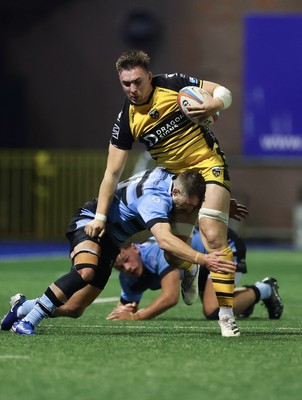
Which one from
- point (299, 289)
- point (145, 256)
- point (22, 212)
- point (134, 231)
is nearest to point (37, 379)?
point (134, 231)

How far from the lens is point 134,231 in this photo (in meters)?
9.59

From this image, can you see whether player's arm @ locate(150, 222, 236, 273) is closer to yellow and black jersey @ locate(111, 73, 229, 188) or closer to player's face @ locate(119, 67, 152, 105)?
yellow and black jersey @ locate(111, 73, 229, 188)

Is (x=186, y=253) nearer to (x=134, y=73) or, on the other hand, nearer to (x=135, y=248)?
(x=134, y=73)

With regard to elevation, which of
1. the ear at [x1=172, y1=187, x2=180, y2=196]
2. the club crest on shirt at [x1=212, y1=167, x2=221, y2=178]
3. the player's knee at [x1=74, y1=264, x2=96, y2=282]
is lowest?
the player's knee at [x1=74, y1=264, x2=96, y2=282]

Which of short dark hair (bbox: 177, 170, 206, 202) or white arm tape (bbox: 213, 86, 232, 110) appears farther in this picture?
white arm tape (bbox: 213, 86, 232, 110)

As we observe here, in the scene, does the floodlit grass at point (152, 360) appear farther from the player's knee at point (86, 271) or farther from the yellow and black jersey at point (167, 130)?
the yellow and black jersey at point (167, 130)

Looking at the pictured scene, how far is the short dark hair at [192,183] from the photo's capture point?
9.10 m

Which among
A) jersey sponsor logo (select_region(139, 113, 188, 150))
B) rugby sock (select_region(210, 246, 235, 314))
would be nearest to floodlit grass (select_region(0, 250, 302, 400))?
rugby sock (select_region(210, 246, 235, 314))

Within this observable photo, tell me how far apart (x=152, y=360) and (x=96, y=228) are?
1900 mm

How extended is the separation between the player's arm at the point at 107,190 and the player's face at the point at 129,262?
1.67m

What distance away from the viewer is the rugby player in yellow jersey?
9219 millimetres

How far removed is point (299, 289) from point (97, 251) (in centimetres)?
624

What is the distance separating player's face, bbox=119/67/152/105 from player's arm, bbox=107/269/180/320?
82.2 inches

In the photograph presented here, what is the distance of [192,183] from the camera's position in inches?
358
